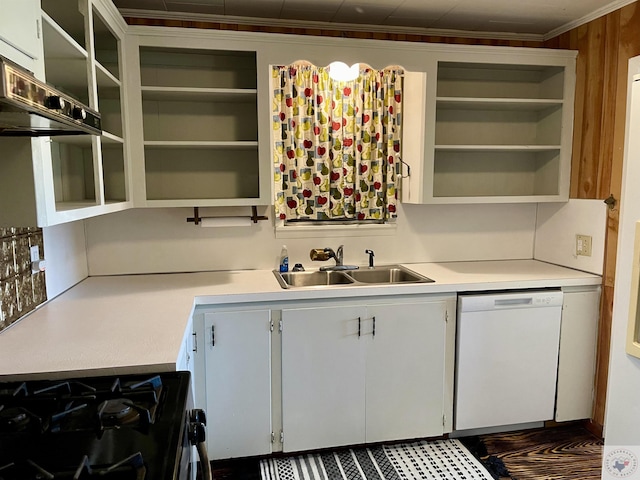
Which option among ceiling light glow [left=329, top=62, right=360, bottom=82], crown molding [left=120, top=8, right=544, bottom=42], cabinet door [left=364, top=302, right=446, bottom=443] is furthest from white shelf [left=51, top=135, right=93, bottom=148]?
cabinet door [left=364, top=302, right=446, bottom=443]

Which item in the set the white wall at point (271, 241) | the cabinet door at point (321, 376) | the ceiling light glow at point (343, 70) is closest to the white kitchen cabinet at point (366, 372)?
the cabinet door at point (321, 376)

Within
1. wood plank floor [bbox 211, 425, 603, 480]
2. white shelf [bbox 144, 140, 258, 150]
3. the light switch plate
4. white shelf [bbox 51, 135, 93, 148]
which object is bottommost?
wood plank floor [bbox 211, 425, 603, 480]

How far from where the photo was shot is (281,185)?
2852 millimetres

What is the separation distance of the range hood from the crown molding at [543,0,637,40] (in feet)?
8.68

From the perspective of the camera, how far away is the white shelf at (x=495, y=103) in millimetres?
2738

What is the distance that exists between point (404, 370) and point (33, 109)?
2.08m

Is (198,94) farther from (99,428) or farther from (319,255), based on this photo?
(99,428)

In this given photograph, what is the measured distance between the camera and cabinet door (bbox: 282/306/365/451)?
2.31m

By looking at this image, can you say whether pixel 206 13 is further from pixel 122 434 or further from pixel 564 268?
pixel 564 268

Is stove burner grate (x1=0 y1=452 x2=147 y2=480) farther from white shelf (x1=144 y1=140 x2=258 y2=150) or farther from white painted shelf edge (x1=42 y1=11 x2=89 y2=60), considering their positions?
white shelf (x1=144 y1=140 x2=258 y2=150)

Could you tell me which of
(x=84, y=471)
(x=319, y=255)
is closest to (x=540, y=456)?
(x=319, y=255)

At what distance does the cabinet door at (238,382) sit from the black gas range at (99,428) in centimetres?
86

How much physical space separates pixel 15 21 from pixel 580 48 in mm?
2868

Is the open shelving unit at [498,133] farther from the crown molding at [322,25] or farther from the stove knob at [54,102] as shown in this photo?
the stove knob at [54,102]
